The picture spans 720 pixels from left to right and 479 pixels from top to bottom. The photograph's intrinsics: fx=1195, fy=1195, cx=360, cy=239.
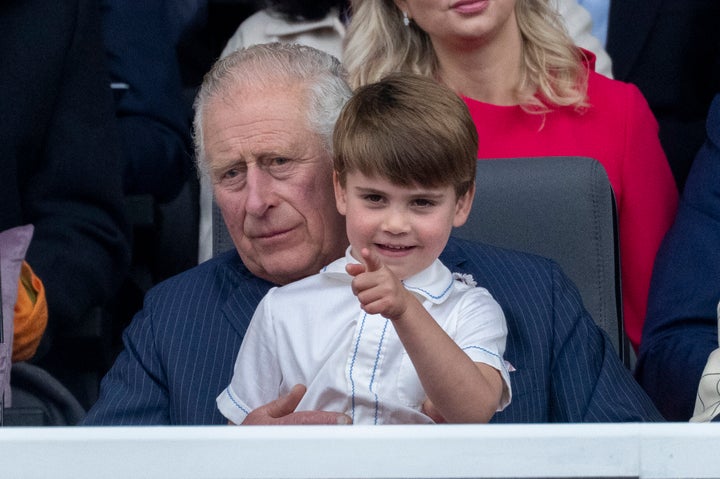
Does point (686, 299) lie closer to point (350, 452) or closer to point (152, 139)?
point (152, 139)

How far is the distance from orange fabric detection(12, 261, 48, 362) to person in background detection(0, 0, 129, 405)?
224 mm

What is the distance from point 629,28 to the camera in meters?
2.89

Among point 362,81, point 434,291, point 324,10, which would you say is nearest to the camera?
point 434,291

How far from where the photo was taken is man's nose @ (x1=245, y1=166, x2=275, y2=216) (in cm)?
153

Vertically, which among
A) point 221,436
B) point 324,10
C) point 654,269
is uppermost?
point 221,436

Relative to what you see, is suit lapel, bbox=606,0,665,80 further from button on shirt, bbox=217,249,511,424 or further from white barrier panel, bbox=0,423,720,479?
white barrier panel, bbox=0,423,720,479

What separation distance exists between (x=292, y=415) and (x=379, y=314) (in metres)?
0.14

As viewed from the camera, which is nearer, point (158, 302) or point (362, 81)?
point (158, 302)

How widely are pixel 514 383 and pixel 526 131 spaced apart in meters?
0.84

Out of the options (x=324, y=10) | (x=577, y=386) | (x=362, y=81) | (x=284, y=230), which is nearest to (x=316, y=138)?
(x=284, y=230)

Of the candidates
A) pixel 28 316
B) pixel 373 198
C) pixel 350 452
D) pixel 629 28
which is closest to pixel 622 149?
pixel 629 28

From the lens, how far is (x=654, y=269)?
1941 millimetres

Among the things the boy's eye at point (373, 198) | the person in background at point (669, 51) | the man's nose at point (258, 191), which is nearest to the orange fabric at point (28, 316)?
the man's nose at point (258, 191)

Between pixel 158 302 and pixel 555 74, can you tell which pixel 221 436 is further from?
pixel 555 74
